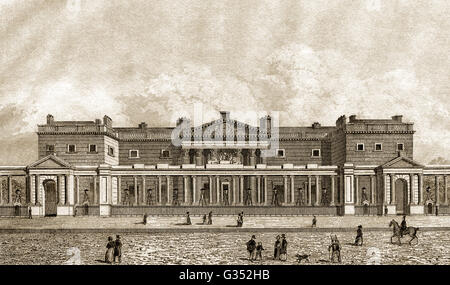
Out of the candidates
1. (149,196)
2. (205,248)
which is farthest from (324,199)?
(205,248)

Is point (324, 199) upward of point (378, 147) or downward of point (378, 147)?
downward

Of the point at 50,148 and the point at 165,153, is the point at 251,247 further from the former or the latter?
the point at 165,153

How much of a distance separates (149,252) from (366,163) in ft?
67.9

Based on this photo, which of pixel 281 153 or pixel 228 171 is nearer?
pixel 228 171

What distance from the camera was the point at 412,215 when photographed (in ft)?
157

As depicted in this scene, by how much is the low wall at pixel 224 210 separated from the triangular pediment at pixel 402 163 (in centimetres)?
517

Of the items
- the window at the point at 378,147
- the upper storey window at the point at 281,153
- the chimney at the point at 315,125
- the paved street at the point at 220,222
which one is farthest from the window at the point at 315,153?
the paved street at the point at 220,222

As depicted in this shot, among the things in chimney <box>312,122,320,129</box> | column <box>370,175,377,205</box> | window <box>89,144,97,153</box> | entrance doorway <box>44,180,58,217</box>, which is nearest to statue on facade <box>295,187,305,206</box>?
column <box>370,175,377,205</box>

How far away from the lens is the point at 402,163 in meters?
50.5

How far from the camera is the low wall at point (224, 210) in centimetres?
4831

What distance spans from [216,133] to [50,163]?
12.5 metres

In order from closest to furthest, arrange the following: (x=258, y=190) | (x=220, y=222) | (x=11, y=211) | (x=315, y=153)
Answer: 1. (x=220, y=222)
2. (x=11, y=211)
3. (x=258, y=190)
4. (x=315, y=153)

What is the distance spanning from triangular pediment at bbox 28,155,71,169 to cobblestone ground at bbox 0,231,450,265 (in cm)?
986

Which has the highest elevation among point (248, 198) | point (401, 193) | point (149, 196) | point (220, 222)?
point (401, 193)
